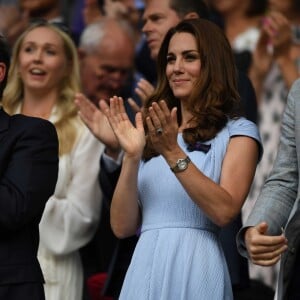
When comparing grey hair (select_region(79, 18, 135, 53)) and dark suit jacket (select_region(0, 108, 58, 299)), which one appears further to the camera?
grey hair (select_region(79, 18, 135, 53))

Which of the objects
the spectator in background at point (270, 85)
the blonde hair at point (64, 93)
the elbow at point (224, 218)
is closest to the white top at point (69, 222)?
the blonde hair at point (64, 93)

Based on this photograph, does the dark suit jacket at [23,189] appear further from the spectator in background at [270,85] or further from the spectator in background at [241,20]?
the spectator in background at [241,20]

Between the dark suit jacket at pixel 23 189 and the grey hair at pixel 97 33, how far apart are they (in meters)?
2.64

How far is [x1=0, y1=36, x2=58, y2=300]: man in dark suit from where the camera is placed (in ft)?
15.1

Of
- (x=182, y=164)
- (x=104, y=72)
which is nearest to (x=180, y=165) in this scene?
(x=182, y=164)

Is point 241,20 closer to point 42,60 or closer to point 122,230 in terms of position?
point 42,60

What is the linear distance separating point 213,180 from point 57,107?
201 cm

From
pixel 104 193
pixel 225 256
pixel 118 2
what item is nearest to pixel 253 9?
pixel 118 2

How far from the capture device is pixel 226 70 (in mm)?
5168

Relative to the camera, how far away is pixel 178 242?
484 cm

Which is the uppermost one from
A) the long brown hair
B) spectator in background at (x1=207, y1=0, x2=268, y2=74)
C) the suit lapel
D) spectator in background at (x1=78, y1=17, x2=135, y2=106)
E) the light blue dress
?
spectator in background at (x1=207, y1=0, x2=268, y2=74)

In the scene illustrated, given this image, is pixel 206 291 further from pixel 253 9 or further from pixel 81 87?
pixel 253 9

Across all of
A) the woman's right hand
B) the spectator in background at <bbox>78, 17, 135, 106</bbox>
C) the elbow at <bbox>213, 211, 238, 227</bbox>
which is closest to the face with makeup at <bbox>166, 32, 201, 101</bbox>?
the woman's right hand

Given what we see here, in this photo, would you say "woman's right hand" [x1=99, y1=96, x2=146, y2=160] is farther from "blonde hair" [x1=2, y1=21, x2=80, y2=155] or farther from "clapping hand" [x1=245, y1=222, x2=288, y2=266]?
"blonde hair" [x1=2, y1=21, x2=80, y2=155]
